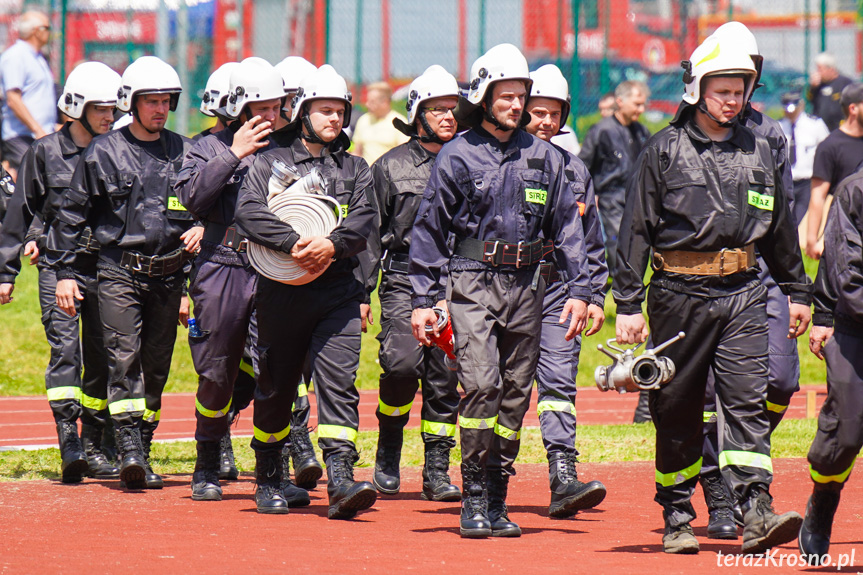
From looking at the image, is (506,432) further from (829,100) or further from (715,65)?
(829,100)

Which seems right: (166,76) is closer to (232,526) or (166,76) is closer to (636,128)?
(232,526)

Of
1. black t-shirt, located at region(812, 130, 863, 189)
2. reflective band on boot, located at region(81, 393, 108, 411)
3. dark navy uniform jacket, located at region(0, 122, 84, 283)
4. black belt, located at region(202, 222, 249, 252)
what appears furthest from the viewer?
black t-shirt, located at region(812, 130, 863, 189)

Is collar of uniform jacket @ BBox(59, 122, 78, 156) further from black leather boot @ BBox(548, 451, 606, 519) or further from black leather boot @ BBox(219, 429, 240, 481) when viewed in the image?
black leather boot @ BBox(548, 451, 606, 519)

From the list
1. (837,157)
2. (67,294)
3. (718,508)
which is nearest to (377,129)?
(837,157)

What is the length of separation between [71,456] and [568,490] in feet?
11.4

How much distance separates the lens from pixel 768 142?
7258 millimetres

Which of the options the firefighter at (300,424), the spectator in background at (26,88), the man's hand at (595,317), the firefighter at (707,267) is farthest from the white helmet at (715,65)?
the spectator in background at (26,88)

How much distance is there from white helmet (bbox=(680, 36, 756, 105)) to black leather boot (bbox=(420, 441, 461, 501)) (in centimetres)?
305

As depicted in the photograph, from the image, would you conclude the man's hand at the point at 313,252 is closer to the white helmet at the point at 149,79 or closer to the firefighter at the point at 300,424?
the firefighter at the point at 300,424

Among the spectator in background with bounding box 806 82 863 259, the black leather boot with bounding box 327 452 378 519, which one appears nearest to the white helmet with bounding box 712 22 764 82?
the black leather boot with bounding box 327 452 378 519

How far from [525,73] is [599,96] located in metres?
13.3

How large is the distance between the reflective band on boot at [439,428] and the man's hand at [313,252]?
1840 mm

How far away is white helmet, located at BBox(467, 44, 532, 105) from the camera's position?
24.6 feet

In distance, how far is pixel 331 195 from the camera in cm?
805
